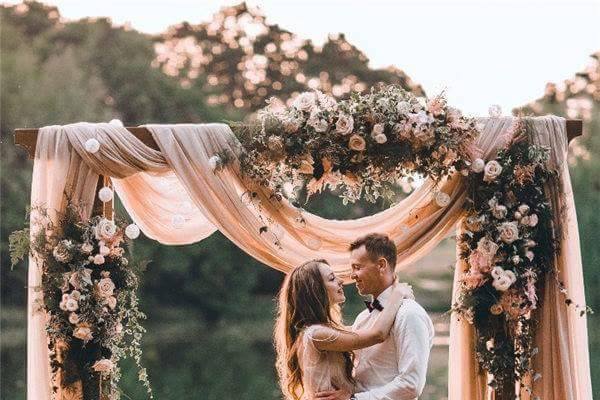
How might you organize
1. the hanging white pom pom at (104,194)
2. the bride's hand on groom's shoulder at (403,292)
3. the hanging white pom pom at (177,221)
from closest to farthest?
the bride's hand on groom's shoulder at (403,292)
the hanging white pom pom at (104,194)
the hanging white pom pom at (177,221)

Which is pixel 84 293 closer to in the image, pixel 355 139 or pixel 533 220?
pixel 355 139

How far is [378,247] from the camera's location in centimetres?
504

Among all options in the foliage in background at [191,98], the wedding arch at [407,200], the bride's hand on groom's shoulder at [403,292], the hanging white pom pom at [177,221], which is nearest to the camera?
the bride's hand on groom's shoulder at [403,292]

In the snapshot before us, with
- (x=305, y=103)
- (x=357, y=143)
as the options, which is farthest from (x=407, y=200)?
(x=305, y=103)

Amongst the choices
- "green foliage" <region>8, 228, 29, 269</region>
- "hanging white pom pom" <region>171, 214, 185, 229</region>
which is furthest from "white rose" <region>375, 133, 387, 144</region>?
"green foliage" <region>8, 228, 29, 269</region>

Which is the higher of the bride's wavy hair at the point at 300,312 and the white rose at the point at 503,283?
the white rose at the point at 503,283

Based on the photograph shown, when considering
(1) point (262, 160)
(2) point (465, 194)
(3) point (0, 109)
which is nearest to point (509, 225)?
(2) point (465, 194)

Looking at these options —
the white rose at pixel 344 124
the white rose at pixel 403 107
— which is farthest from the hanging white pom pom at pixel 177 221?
the white rose at pixel 403 107

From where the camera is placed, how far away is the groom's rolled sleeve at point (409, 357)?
15.7ft

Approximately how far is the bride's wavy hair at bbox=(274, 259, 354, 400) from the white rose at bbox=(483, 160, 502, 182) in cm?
143

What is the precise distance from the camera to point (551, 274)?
6.20 m

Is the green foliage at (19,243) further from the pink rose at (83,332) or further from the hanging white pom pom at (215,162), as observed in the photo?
the hanging white pom pom at (215,162)

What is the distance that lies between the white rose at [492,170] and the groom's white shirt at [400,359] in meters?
1.33

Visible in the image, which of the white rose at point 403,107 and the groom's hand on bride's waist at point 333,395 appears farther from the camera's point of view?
the white rose at point 403,107
